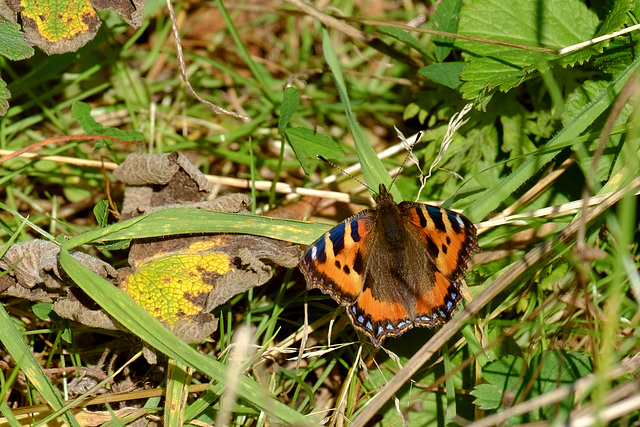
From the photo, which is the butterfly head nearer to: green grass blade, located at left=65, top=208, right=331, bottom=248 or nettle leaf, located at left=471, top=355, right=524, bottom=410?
green grass blade, located at left=65, top=208, right=331, bottom=248

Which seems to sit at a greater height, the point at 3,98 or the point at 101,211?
the point at 3,98

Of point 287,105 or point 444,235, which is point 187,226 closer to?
point 287,105

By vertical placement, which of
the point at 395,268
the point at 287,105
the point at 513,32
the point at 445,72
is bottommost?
the point at 395,268

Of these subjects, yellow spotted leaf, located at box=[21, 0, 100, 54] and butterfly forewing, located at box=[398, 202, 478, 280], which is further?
yellow spotted leaf, located at box=[21, 0, 100, 54]

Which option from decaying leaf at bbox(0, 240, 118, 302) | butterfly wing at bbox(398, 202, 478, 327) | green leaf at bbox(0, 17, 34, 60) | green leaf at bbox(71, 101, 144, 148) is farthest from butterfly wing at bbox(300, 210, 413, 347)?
green leaf at bbox(0, 17, 34, 60)

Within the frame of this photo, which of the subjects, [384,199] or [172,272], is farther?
[384,199]

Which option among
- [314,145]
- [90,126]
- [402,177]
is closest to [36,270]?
[90,126]

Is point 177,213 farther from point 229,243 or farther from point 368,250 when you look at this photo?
point 368,250
